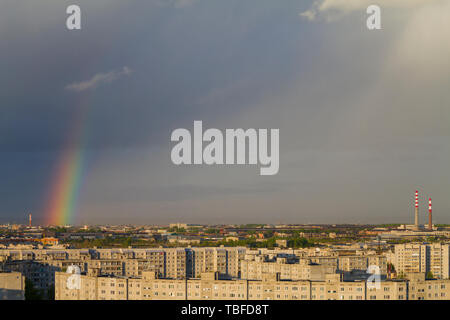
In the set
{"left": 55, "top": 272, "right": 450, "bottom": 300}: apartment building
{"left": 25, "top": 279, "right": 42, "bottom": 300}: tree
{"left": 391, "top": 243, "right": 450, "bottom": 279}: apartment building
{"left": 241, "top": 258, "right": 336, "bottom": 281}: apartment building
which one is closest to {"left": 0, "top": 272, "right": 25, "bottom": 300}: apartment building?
{"left": 55, "top": 272, "right": 450, "bottom": 300}: apartment building

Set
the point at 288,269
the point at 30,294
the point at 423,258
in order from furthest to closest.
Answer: the point at 423,258 < the point at 288,269 < the point at 30,294

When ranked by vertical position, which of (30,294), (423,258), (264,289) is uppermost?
(264,289)

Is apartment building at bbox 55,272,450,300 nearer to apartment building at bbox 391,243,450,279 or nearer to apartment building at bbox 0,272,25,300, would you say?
apartment building at bbox 0,272,25,300

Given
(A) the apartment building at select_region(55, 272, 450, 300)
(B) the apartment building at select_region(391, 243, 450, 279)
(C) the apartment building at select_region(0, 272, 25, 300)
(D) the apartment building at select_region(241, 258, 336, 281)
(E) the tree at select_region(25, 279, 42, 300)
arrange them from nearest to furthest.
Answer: (C) the apartment building at select_region(0, 272, 25, 300)
(A) the apartment building at select_region(55, 272, 450, 300)
(E) the tree at select_region(25, 279, 42, 300)
(D) the apartment building at select_region(241, 258, 336, 281)
(B) the apartment building at select_region(391, 243, 450, 279)

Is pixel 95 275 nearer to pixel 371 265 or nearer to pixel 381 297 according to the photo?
pixel 381 297

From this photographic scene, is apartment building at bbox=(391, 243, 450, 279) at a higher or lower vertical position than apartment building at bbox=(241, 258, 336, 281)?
lower

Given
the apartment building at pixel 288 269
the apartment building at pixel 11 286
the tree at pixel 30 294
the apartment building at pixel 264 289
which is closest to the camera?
the apartment building at pixel 11 286

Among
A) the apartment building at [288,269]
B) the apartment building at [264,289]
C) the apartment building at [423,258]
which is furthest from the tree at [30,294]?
the apartment building at [423,258]

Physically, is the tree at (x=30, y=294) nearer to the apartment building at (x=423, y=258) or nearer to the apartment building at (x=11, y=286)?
the apartment building at (x=11, y=286)

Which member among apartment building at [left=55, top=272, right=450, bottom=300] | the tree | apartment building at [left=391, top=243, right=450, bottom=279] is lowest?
apartment building at [left=391, top=243, right=450, bottom=279]

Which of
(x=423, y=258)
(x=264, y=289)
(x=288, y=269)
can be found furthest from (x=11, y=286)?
(x=423, y=258)

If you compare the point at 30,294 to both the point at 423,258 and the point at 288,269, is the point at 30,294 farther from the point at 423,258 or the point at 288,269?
the point at 423,258
